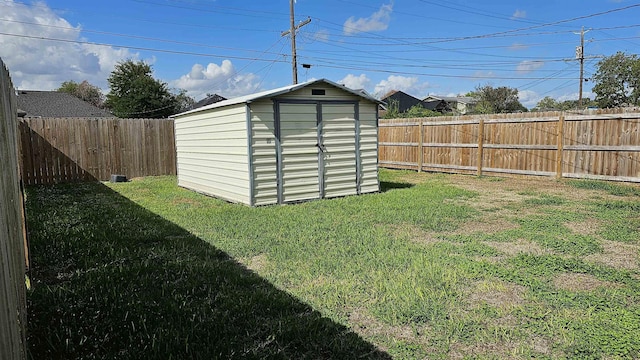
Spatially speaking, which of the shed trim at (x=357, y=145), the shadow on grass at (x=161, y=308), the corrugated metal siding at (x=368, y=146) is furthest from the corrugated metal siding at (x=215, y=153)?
the shadow on grass at (x=161, y=308)

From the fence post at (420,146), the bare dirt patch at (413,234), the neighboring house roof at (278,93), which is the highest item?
the neighboring house roof at (278,93)

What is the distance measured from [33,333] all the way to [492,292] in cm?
326

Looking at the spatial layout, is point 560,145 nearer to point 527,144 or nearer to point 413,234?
point 527,144

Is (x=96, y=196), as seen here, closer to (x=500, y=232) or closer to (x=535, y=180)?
(x=500, y=232)

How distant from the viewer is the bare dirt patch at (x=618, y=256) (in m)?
3.85

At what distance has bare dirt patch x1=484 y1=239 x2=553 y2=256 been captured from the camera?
4273mm

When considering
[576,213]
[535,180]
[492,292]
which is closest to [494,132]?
[535,180]

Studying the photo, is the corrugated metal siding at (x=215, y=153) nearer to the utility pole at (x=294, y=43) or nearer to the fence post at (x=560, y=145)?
the fence post at (x=560, y=145)

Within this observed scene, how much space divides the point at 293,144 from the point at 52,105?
936 inches

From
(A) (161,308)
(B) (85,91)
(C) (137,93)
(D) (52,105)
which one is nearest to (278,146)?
(A) (161,308)

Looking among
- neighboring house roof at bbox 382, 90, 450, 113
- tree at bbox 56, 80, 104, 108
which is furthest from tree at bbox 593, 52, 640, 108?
tree at bbox 56, 80, 104, 108

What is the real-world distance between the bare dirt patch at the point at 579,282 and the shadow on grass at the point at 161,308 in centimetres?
194

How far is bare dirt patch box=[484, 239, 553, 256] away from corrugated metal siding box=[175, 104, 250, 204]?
13.5 feet

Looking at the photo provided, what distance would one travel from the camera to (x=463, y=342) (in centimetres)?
250
